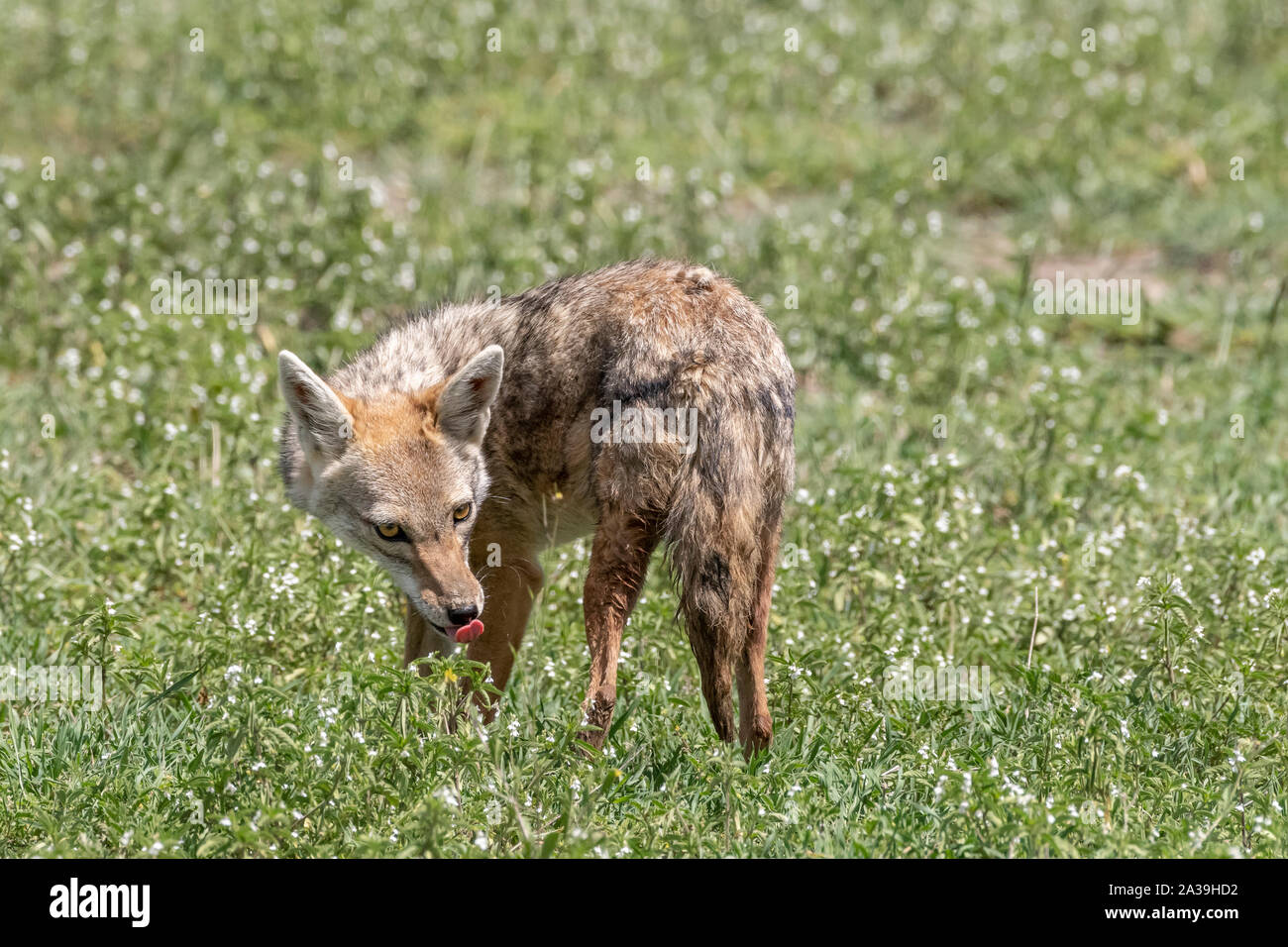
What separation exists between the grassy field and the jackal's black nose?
37 cm

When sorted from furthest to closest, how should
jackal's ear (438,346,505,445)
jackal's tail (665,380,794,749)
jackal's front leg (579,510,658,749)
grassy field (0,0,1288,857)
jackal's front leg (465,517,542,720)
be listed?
jackal's front leg (465,517,542,720), jackal's ear (438,346,505,445), jackal's front leg (579,510,658,749), jackal's tail (665,380,794,749), grassy field (0,0,1288,857)

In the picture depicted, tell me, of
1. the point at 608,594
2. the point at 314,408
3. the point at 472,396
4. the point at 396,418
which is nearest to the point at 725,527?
the point at 608,594

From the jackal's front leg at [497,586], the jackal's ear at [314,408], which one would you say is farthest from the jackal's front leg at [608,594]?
the jackal's ear at [314,408]

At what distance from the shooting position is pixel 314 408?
5.35 m

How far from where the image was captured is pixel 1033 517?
25.2ft

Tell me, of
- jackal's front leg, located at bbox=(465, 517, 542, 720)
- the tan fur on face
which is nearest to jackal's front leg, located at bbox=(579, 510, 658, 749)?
jackal's front leg, located at bbox=(465, 517, 542, 720)

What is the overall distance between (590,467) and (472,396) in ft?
1.81

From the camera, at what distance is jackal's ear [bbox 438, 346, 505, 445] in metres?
5.33

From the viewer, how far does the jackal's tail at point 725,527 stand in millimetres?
5047

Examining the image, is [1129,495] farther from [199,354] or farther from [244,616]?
[199,354]

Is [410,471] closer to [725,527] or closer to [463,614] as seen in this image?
[463,614]

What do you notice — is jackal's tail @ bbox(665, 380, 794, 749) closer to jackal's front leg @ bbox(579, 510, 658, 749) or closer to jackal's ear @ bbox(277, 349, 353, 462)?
jackal's front leg @ bbox(579, 510, 658, 749)

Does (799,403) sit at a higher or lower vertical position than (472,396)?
higher

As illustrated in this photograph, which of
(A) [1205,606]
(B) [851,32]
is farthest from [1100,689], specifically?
(B) [851,32]
